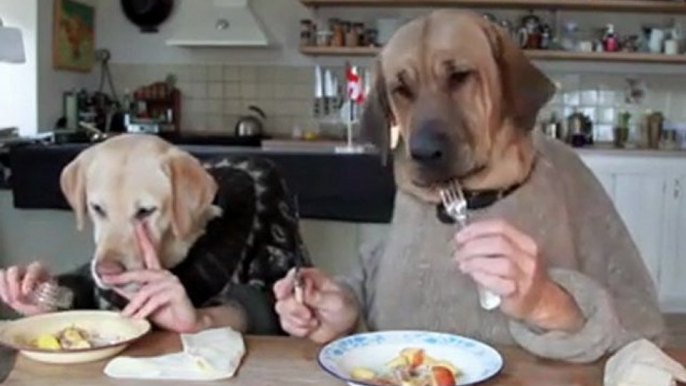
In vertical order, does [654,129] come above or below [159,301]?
above

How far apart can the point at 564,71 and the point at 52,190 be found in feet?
11.1

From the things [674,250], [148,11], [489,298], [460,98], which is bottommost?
[674,250]

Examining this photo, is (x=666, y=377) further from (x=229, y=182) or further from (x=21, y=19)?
(x=21, y=19)

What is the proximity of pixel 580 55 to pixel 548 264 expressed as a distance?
4.13m

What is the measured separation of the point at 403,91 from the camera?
1.12 meters

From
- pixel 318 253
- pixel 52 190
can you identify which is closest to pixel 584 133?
pixel 318 253

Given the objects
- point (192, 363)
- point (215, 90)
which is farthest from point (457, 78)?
point (215, 90)

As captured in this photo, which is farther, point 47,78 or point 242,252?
point 47,78

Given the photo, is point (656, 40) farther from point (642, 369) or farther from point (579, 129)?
point (642, 369)

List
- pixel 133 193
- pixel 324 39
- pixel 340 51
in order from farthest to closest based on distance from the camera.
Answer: pixel 324 39 → pixel 340 51 → pixel 133 193

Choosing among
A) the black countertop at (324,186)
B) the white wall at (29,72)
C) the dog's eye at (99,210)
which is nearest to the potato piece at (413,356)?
the dog's eye at (99,210)

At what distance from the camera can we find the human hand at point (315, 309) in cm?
115

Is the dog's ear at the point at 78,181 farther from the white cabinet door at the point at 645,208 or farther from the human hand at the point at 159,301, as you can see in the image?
the white cabinet door at the point at 645,208

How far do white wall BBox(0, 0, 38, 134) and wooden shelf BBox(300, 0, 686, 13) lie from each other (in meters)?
1.57
